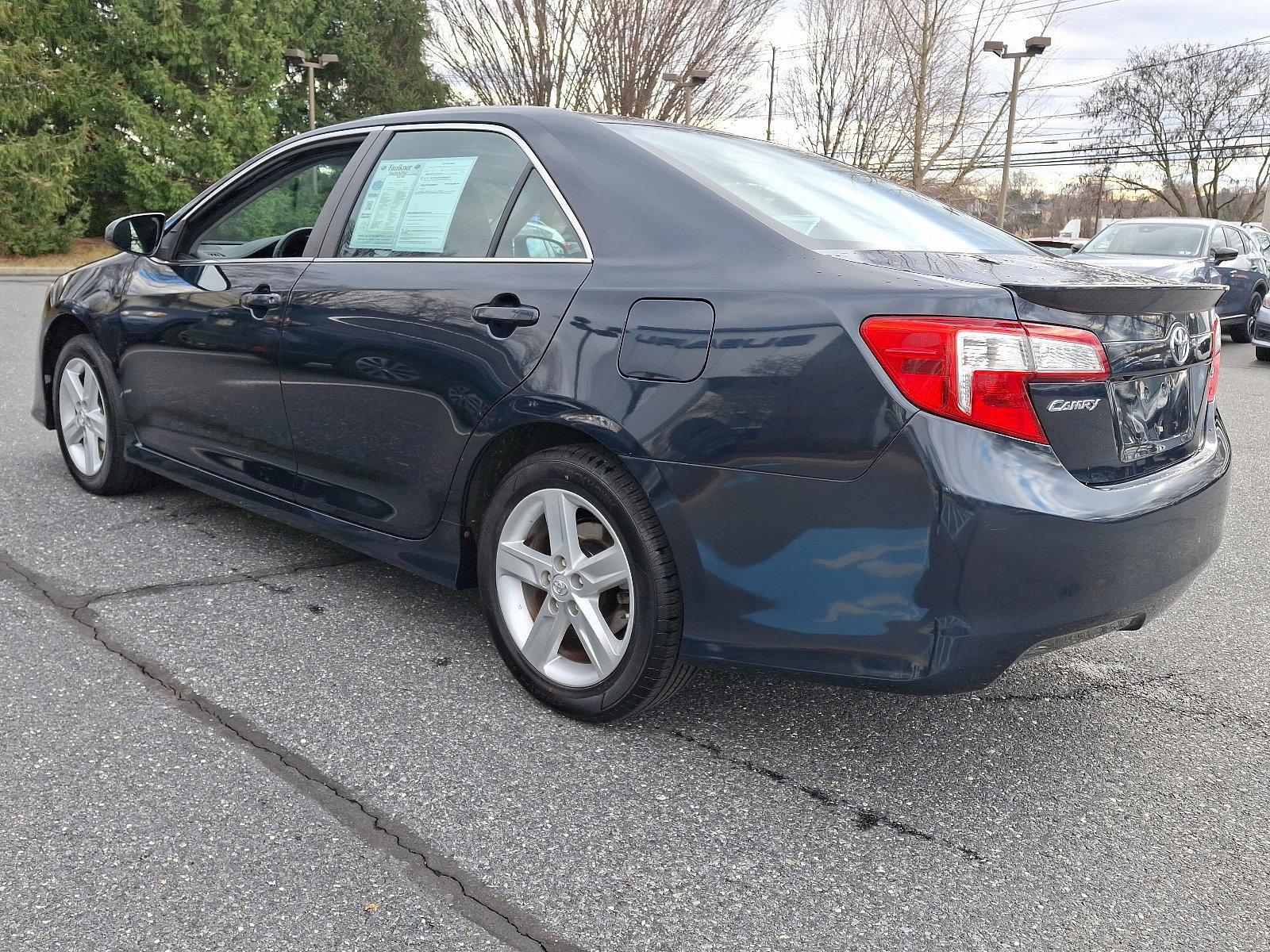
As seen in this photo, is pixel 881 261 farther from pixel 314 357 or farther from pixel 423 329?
pixel 314 357

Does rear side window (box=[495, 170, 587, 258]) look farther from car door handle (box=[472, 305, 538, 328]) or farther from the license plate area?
the license plate area

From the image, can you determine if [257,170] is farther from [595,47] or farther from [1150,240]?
[595,47]

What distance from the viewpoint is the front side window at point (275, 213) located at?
3.73 meters

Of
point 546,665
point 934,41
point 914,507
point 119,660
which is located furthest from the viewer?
point 934,41

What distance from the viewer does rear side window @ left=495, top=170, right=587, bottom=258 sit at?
9.55 feet

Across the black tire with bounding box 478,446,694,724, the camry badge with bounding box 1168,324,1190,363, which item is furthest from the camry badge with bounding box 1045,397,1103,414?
the black tire with bounding box 478,446,694,724

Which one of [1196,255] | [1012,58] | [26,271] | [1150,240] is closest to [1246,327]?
[1196,255]

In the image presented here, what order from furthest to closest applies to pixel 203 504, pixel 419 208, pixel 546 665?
pixel 203 504, pixel 419 208, pixel 546 665

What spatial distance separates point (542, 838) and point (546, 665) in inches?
25.5

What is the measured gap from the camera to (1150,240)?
13164 millimetres

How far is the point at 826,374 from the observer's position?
2320mm

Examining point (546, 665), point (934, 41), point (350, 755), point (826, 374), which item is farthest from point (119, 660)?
point (934, 41)

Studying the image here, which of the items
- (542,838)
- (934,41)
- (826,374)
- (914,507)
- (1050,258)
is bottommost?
(542,838)

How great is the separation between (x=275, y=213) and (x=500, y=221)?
4.45ft
